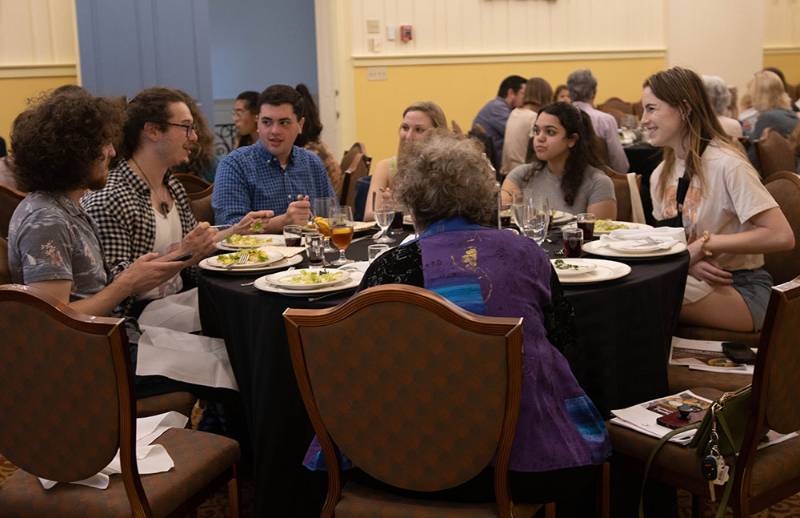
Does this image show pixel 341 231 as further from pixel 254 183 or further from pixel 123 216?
pixel 254 183

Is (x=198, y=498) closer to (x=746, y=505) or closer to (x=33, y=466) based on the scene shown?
(x=33, y=466)

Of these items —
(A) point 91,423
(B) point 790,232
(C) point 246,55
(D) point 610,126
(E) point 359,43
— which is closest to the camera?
(A) point 91,423

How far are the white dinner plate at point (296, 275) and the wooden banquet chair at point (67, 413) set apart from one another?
2.11 ft

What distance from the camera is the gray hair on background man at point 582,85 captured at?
757cm

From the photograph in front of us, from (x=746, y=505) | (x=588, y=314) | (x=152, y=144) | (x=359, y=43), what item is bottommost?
(x=746, y=505)

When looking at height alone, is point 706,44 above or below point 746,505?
above

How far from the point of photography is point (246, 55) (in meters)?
12.3

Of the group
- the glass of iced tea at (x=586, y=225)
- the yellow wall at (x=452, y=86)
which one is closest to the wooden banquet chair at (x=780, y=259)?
the glass of iced tea at (x=586, y=225)

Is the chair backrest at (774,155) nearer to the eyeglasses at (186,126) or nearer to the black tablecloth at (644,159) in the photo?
the black tablecloth at (644,159)

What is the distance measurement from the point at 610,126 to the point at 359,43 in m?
→ 3.88

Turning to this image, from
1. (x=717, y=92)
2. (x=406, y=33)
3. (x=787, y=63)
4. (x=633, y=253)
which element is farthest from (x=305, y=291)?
(x=787, y=63)

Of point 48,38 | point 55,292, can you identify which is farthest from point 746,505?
point 48,38

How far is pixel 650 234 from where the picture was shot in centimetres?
317

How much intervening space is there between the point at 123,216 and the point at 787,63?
10.9 meters
